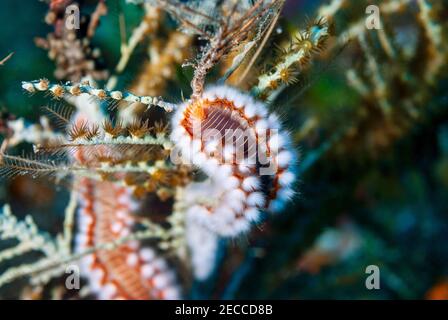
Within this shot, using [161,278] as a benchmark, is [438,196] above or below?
above

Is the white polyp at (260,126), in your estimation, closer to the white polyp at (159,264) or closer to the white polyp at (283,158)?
the white polyp at (283,158)

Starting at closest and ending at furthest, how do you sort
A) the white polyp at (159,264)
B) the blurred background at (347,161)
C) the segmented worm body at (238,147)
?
the segmented worm body at (238,147)
the white polyp at (159,264)
the blurred background at (347,161)

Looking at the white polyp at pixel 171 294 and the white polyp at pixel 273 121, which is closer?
the white polyp at pixel 273 121

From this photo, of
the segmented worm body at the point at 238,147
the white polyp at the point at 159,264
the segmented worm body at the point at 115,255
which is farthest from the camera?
the white polyp at the point at 159,264

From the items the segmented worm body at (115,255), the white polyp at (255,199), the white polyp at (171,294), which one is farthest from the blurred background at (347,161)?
the white polyp at (255,199)

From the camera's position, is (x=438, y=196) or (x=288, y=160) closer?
(x=288, y=160)

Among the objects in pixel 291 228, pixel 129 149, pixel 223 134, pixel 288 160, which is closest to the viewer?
pixel 223 134

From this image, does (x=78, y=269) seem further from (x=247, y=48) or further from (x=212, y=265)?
(x=247, y=48)

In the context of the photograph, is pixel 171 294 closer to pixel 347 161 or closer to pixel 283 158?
pixel 283 158
